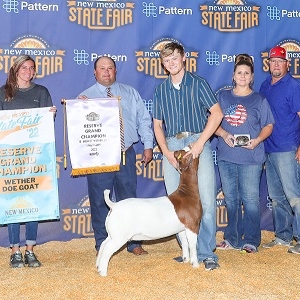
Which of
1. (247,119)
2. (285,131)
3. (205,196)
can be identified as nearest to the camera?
(205,196)

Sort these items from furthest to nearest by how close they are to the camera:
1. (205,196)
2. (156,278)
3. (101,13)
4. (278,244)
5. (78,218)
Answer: (78,218) < (101,13) < (278,244) < (205,196) < (156,278)

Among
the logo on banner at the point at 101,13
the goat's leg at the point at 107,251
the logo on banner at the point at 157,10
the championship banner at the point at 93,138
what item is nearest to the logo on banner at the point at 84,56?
the logo on banner at the point at 101,13

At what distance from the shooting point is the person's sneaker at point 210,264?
372 centimetres

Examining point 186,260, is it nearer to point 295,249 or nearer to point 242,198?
point 242,198

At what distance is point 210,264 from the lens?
374 cm

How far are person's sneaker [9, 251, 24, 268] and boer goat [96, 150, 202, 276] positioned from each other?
0.70 m

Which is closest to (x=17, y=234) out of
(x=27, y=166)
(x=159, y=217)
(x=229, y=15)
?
(x=27, y=166)

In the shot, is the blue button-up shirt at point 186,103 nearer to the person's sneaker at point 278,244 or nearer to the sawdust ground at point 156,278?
the sawdust ground at point 156,278

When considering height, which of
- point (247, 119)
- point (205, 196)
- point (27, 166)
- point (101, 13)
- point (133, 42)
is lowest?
point (205, 196)

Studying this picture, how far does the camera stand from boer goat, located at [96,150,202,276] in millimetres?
3580

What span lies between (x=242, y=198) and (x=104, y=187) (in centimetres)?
120

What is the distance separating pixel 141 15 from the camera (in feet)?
16.0

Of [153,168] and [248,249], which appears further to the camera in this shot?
[153,168]

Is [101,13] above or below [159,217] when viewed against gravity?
above
